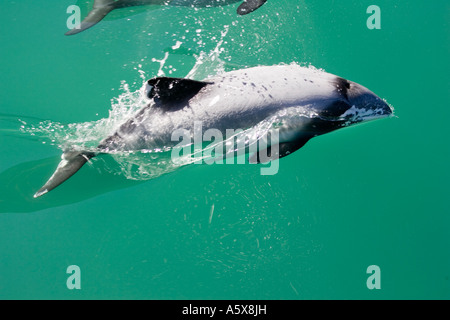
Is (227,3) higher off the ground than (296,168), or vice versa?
(227,3)

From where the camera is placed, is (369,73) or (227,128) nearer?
(227,128)

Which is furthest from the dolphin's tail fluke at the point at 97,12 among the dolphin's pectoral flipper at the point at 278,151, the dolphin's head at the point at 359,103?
the dolphin's head at the point at 359,103

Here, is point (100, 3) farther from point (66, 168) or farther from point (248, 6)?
point (66, 168)

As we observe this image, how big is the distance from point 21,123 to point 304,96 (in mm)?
2794

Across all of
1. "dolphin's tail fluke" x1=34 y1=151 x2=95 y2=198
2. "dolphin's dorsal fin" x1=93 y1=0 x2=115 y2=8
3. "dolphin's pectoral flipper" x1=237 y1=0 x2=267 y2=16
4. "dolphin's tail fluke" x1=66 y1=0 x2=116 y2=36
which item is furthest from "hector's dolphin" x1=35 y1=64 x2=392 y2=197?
"dolphin's dorsal fin" x1=93 y1=0 x2=115 y2=8

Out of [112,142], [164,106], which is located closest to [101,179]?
[112,142]

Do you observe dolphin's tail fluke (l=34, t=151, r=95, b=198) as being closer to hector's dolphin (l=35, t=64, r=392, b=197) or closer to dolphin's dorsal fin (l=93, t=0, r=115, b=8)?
hector's dolphin (l=35, t=64, r=392, b=197)

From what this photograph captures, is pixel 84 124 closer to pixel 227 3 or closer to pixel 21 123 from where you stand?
pixel 21 123

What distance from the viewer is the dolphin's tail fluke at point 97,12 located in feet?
14.8

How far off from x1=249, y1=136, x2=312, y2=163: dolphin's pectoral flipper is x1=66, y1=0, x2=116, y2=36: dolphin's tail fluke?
2643 millimetres

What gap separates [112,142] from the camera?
339cm

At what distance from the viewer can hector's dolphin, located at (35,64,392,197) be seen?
126 inches

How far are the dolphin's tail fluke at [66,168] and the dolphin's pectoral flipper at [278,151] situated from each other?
1535 mm

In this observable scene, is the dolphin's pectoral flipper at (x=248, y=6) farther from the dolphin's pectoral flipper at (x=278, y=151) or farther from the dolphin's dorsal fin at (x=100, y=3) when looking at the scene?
the dolphin's pectoral flipper at (x=278, y=151)
